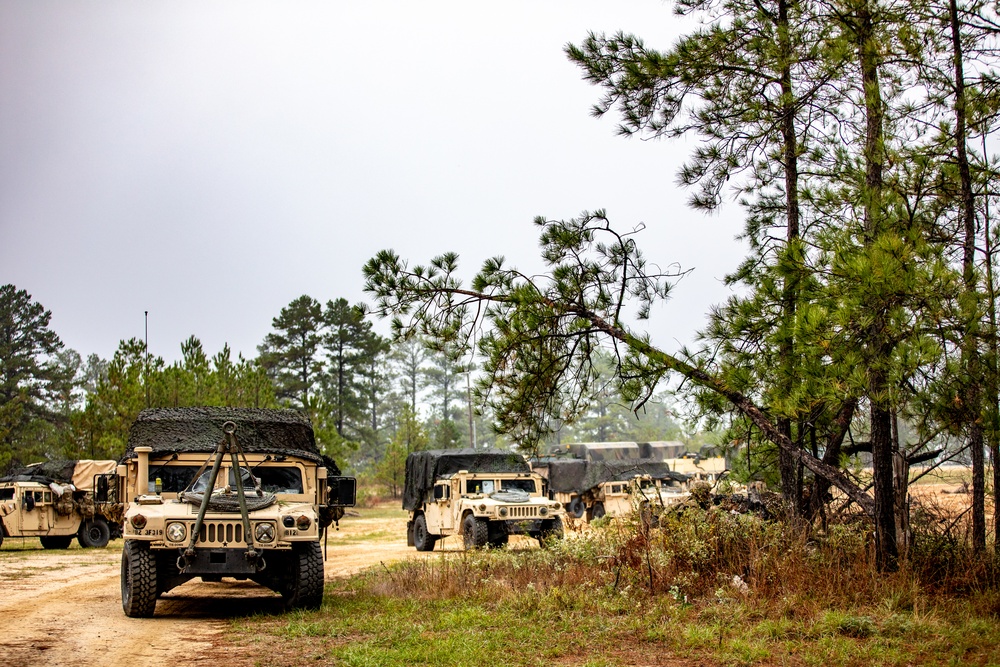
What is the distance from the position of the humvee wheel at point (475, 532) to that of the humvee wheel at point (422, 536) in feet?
7.23

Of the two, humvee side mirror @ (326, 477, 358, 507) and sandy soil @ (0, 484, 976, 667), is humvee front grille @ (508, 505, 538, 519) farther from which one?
humvee side mirror @ (326, 477, 358, 507)

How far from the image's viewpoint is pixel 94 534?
2080 centimetres

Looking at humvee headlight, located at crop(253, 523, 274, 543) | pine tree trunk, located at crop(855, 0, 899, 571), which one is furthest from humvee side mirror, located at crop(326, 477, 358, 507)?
pine tree trunk, located at crop(855, 0, 899, 571)

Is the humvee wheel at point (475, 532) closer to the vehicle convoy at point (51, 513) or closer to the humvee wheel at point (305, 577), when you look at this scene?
the humvee wheel at point (305, 577)

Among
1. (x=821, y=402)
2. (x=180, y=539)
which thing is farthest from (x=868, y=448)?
(x=180, y=539)

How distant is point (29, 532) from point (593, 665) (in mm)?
16593

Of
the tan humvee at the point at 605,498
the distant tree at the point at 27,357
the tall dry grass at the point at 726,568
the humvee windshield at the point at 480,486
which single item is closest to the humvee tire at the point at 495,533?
the humvee windshield at the point at 480,486

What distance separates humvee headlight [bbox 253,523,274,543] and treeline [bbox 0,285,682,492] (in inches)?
83.0

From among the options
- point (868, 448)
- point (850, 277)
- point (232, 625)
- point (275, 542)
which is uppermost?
point (850, 277)

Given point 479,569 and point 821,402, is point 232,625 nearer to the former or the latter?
point 479,569

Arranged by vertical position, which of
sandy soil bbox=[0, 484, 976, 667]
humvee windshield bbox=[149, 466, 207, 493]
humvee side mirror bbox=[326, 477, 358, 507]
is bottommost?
sandy soil bbox=[0, 484, 976, 667]

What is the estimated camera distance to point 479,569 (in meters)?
11.0

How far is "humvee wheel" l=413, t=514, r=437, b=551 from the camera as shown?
18.5 meters

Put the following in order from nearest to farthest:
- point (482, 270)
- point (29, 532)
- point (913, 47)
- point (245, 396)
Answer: point (913, 47)
point (482, 270)
point (29, 532)
point (245, 396)
